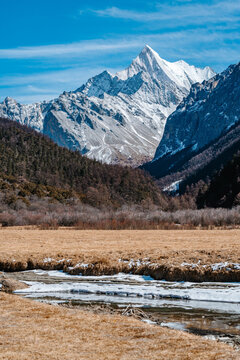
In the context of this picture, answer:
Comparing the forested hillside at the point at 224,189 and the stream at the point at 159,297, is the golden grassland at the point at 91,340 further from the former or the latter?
the forested hillside at the point at 224,189

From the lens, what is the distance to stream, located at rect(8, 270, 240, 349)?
20.6 meters

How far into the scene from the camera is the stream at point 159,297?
20.6 metres

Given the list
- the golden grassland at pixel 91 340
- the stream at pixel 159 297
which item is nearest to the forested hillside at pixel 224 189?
the stream at pixel 159 297

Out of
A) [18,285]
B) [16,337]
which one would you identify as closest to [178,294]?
[18,285]

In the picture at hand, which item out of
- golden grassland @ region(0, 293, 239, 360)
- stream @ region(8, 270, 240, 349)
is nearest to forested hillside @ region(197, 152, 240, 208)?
stream @ region(8, 270, 240, 349)

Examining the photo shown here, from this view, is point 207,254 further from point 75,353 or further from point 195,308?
point 75,353

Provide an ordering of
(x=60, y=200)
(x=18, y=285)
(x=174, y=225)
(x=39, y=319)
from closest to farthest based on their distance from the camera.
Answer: (x=39, y=319) → (x=18, y=285) → (x=174, y=225) → (x=60, y=200)

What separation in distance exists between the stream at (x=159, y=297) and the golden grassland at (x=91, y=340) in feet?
6.48

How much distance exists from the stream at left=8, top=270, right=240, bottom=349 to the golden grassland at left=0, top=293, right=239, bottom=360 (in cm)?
197

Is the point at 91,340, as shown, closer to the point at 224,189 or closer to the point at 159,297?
the point at 159,297

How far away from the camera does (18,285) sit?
3170 centimetres

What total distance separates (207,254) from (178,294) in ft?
40.4

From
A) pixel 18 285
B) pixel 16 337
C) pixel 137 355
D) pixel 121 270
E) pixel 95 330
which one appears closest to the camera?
pixel 137 355

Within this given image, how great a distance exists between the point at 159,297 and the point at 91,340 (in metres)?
13.0
